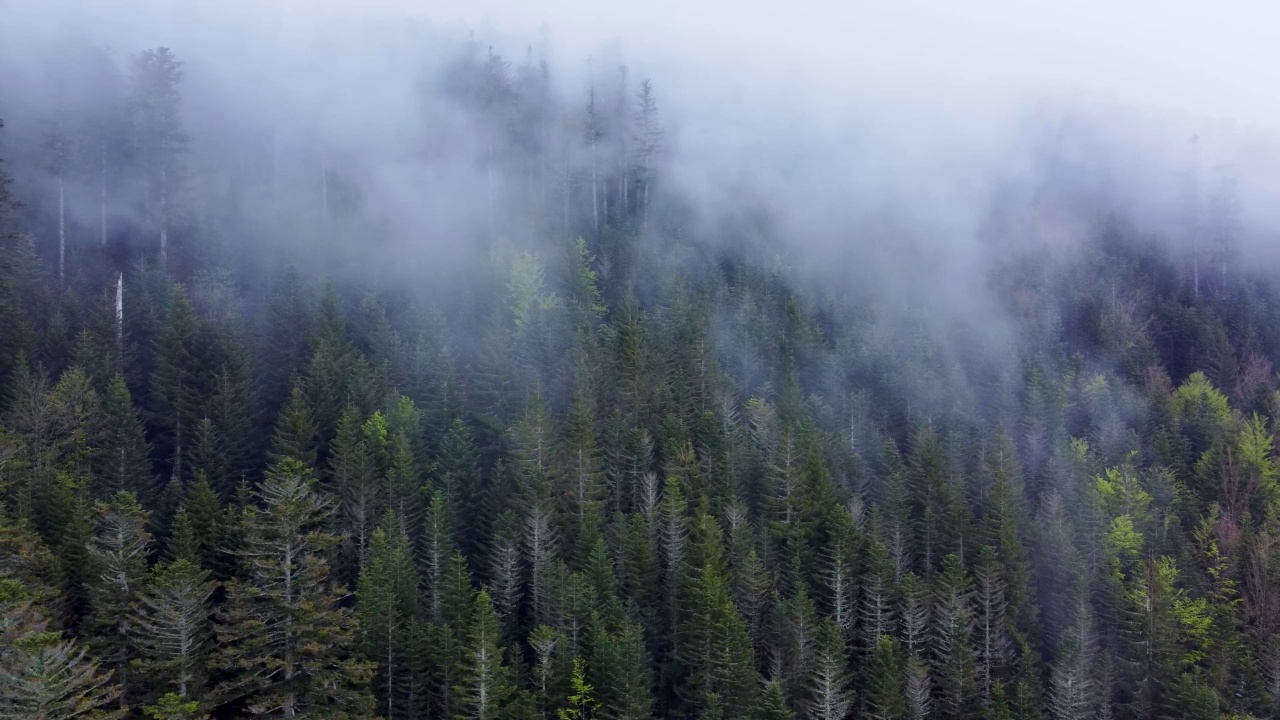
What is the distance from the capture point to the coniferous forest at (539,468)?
3725 centimetres

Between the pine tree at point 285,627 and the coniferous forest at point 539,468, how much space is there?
17 cm

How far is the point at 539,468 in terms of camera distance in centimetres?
5222

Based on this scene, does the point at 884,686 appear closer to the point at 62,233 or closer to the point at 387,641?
the point at 387,641

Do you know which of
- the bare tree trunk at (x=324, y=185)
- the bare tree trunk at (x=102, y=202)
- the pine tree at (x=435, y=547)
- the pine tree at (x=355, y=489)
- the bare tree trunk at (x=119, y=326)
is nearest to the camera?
the pine tree at (x=435, y=547)

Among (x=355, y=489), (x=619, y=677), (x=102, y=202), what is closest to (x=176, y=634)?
(x=355, y=489)

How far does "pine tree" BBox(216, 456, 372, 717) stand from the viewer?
3212 cm

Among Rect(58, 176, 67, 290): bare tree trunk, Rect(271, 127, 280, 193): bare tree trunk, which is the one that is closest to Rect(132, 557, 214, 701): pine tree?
Rect(58, 176, 67, 290): bare tree trunk

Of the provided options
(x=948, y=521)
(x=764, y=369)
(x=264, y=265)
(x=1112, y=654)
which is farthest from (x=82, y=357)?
(x=1112, y=654)

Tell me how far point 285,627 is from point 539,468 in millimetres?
21090

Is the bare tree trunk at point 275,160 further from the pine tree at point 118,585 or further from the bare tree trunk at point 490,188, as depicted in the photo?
the pine tree at point 118,585

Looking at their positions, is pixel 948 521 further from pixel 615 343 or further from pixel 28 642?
pixel 28 642

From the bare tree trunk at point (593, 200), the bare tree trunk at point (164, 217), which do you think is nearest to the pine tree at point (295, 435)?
the bare tree trunk at point (164, 217)

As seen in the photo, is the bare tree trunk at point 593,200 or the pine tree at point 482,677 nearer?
the pine tree at point 482,677

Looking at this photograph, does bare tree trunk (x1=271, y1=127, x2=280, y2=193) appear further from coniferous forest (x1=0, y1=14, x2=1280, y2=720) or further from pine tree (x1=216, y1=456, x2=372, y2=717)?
pine tree (x1=216, y1=456, x2=372, y2=717)
